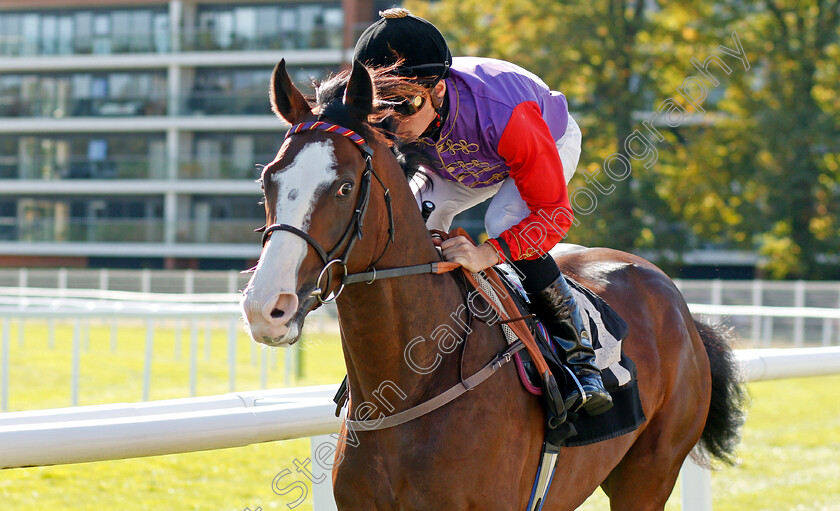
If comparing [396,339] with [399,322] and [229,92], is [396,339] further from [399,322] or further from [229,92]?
[229,92]

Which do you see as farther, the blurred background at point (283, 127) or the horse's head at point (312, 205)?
the blurred background at point (283, 127)

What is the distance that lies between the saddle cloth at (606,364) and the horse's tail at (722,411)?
825mm

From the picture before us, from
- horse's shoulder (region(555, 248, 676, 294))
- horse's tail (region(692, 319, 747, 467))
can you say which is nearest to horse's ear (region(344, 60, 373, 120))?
horse's shoulder (region(555, 248, 676, 294))

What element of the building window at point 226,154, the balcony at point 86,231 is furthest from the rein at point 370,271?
the balcony at point 86,231

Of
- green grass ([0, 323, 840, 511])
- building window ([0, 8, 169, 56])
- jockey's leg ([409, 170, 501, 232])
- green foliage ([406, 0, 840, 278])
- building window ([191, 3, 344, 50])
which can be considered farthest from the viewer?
building window ([0, 8, 169, 56])

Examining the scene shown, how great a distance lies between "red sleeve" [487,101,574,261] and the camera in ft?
7.73

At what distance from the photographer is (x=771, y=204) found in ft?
71.7

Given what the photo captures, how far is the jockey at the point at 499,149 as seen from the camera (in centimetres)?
235

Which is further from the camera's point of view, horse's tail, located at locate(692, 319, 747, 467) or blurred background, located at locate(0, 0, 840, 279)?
blurred background, located at locate(0, 0, 840, 279)

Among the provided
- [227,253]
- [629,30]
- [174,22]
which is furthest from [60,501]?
[174,22]

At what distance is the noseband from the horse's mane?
0.05m

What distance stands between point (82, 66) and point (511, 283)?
3547 centimetres

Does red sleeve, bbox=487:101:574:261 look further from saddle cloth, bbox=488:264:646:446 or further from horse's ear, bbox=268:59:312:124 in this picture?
horse's ear, bbox=268:59:312:124

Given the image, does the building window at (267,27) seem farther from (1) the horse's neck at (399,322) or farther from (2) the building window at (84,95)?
(1) the horse's neck at (399,322)
